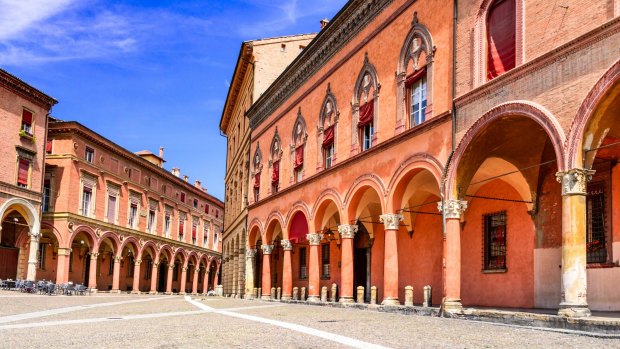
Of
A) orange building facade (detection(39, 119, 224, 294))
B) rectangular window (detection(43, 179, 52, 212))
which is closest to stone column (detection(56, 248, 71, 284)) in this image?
orange building facade (detection(39, 119, 224, 294))

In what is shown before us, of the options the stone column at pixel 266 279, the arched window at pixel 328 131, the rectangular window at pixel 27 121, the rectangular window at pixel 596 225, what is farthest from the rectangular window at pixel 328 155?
the rectangular window at pixel 27 121

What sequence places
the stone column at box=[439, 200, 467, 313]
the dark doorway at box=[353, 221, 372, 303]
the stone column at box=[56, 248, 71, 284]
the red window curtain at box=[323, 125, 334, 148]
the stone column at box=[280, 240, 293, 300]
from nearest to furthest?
the stone column at box=[439, 200, 467, 313] < the red window curtain at box=[323, 125, 334, 148] < the dark doorway at box=[353, 221, 372, 303] < the stone column at box=[280, 240, 293, 300] < the stone column at box=[56, 248, 71, 284]

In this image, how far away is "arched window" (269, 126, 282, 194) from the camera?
31.0 meters

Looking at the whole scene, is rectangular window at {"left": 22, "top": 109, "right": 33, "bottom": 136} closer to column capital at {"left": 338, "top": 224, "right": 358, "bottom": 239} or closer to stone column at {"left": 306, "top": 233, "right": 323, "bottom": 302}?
stone column at {"left": 306, "top": 233, "right": 323, "bottom": 302}

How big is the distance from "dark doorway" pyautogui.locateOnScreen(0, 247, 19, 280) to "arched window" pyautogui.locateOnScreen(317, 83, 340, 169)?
2179 cm

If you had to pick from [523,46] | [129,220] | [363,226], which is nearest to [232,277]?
[129,220]

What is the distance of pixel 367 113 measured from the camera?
21109 millimetres

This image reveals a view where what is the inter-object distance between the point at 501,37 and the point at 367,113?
7.01 metres

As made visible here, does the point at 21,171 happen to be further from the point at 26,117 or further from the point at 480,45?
the point at 480,45

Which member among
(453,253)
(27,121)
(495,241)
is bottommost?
(453,253)

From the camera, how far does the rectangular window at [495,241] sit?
58.2 feet

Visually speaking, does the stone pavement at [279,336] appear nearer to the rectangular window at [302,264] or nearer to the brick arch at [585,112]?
the brick arch at [585,112]

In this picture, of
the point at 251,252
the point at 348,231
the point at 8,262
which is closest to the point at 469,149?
the point at 348,231

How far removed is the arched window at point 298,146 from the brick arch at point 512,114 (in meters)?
12.1
